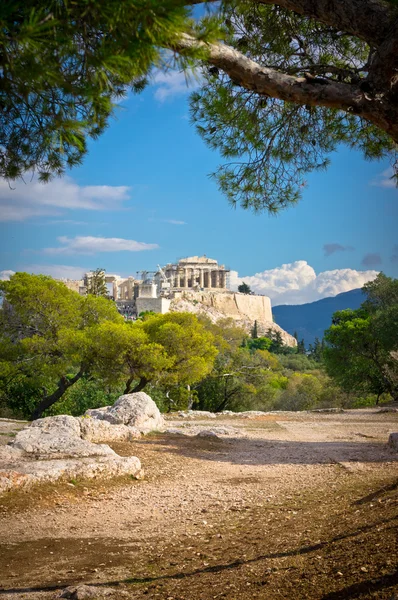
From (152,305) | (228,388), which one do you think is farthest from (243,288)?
(228,388)

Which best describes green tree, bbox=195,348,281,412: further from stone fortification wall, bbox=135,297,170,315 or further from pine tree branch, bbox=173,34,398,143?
stone fortification wall, bbox=135,297,170,315

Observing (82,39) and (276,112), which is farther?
(276,112)

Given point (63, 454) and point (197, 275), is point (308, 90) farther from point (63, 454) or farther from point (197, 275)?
point (197, 275)

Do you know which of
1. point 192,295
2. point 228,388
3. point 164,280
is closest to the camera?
point 228,388

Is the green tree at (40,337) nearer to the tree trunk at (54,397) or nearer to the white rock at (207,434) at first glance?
the tree trunk at (54,397)

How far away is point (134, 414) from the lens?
35.0 ft

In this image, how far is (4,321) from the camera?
17.0 meters

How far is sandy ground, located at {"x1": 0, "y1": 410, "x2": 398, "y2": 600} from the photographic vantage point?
10.1 ft

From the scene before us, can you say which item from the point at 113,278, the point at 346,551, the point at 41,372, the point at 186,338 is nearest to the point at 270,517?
the point at 346,551

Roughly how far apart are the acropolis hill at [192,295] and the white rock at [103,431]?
68.7m

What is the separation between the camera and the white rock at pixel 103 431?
8.90 meters

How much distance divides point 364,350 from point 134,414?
14.8 m

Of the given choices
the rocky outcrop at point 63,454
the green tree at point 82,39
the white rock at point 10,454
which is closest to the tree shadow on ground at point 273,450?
the rocky outcrop at point 63,454

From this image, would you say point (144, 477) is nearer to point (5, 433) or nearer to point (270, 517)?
point (270, 517)
